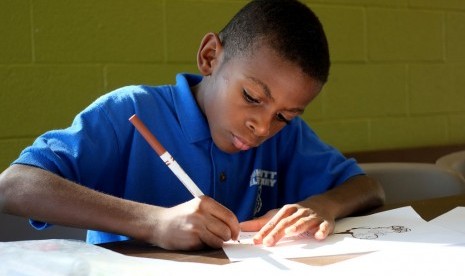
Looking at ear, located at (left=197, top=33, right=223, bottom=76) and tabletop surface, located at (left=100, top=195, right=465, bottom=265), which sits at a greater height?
ear, located at (left=197, top=33, right=223, bottom=76)

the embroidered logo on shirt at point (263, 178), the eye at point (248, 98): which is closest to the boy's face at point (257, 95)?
the eye at point (248, 98)

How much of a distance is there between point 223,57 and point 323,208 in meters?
0.34

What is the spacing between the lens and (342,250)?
0.87 m

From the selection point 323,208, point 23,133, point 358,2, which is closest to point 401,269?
point 323,208

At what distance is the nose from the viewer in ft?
3.53

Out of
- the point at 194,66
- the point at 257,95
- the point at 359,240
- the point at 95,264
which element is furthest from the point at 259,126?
the point at 194,66

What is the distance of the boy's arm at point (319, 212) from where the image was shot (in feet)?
3.10

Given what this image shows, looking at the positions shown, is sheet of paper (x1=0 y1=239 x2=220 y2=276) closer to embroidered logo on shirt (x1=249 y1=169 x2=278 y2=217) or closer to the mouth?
the mouth

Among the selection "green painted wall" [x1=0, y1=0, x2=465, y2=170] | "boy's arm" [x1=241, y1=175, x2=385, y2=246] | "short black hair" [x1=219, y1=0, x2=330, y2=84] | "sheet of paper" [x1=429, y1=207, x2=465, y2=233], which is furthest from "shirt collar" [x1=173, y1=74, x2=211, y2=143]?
"green painted wall" [x1=0, y1=0, x2=465, y2=170]

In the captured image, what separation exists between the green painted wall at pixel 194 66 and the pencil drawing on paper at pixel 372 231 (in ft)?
3.30

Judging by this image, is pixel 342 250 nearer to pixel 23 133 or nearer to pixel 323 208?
pixel 323 208

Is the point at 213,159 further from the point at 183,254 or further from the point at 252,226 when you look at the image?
the point at 183,254

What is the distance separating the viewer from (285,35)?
111cm

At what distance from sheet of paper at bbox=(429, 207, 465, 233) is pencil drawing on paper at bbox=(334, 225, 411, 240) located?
0.07 metres
